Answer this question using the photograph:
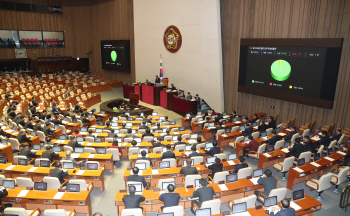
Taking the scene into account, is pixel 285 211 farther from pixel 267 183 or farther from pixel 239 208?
pixel 267 183

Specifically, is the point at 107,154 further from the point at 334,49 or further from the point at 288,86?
the point at 334,49

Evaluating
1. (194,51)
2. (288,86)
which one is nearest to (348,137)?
(288,86)

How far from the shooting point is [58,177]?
7797 mm

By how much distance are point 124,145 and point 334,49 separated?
10928mm

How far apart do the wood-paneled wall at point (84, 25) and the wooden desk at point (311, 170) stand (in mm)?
20789

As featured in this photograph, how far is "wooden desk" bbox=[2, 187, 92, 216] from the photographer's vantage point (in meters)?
6.84

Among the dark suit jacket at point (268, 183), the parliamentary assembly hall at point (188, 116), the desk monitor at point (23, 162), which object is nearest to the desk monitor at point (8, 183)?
the parliamentary assembly hall at point (188, 116)

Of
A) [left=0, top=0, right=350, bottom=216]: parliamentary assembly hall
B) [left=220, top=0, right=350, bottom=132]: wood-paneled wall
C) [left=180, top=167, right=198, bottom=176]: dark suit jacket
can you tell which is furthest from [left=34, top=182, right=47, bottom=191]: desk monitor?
[left=220, top=0, right=350, bottom=132]: wood-paneled wall

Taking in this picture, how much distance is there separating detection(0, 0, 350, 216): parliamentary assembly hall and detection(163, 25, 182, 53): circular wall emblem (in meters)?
0.15

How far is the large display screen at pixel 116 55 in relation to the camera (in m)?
26.6

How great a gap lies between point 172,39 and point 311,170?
51.2ft

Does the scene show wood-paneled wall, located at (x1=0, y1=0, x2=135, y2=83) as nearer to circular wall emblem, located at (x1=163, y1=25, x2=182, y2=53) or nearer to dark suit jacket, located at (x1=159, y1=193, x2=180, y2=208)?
circular wall emblem, located at (x1=163, y1=25, x2=182, y2=53)

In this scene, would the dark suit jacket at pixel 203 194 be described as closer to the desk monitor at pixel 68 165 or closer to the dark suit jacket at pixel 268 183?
the dark suit jacket at pixel 268 183

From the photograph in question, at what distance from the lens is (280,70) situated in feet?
47.1
